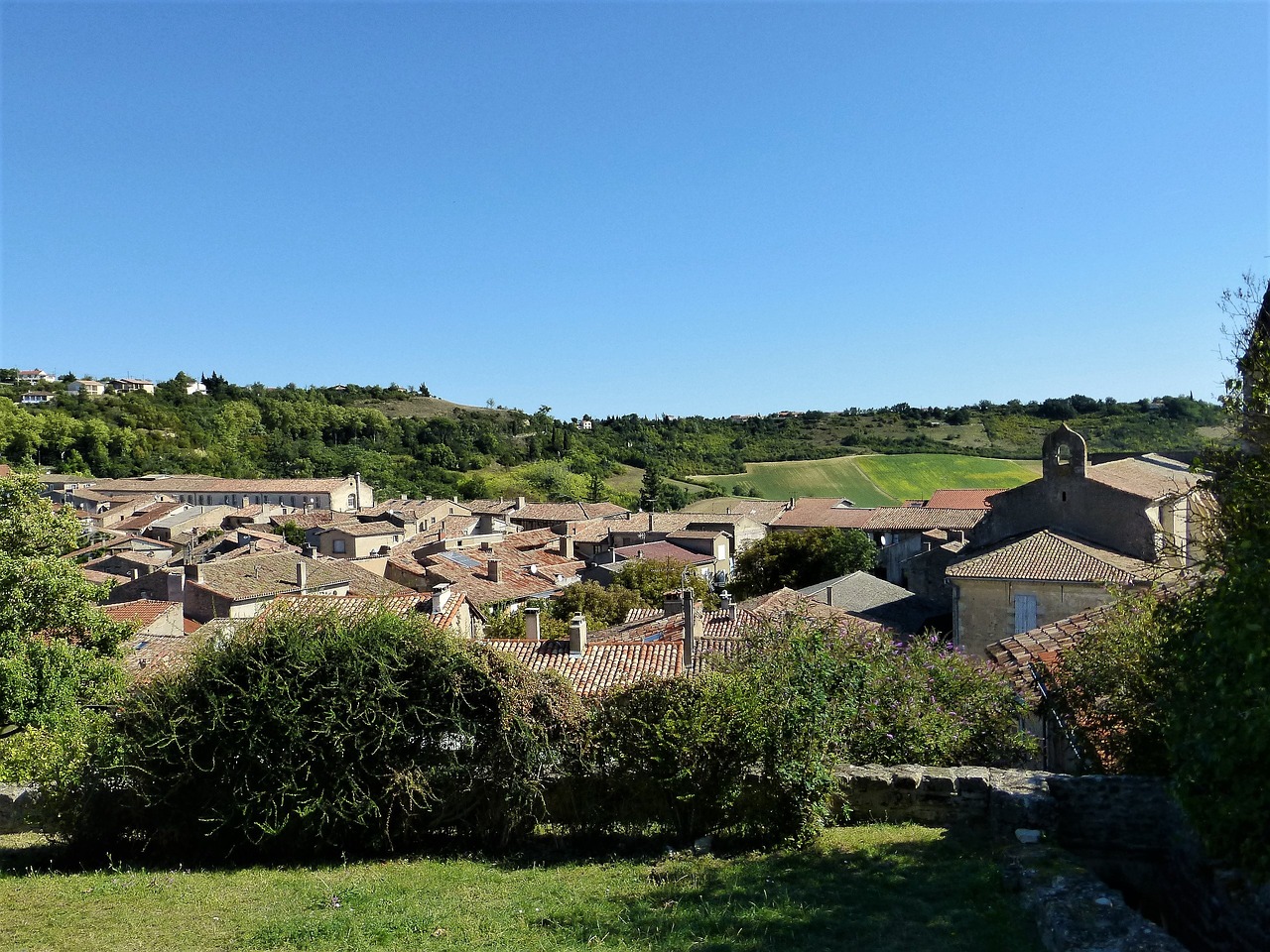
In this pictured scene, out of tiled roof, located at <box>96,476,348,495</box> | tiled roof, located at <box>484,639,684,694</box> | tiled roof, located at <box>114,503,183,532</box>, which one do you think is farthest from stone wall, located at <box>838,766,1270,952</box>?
tiled roof, located at <box>96,476,348,495</box>

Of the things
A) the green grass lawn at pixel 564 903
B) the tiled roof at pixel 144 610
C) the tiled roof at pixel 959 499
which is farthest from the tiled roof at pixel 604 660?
the tiled roof at pixel 959 499

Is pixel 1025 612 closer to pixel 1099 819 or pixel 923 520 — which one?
pixel 1099 819

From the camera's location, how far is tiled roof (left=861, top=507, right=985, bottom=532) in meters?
55.0

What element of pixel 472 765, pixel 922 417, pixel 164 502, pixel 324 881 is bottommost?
pixel 324 881

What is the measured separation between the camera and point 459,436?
14588 cm

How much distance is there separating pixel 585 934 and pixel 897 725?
592 centimetres

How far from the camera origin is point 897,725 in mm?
11500

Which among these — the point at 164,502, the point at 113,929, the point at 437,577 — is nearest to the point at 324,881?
the point at 113,929

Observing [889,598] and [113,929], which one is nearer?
[113,929]

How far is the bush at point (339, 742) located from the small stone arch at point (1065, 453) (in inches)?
902

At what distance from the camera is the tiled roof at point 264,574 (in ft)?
119

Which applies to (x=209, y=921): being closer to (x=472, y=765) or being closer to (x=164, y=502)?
(x=472, y=765)

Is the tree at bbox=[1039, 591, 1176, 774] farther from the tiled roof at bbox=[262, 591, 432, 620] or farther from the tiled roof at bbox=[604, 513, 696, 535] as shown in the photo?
the tiled roof at bbox=[604, 513, 696, 535]

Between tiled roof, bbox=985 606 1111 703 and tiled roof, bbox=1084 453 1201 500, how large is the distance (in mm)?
10200
